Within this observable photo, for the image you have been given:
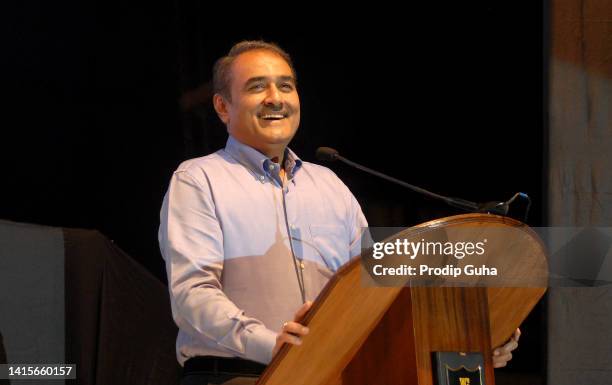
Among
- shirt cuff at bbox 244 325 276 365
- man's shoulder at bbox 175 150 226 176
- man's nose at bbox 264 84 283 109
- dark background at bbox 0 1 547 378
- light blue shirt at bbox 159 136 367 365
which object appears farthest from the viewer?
dark background at bbox 0 1 547 378

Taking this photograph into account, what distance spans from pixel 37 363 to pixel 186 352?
526 mm

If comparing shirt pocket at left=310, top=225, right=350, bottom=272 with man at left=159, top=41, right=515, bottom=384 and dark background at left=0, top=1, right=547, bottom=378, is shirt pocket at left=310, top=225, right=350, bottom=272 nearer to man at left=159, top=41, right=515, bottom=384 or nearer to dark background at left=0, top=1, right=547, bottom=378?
man at left=159, top=41, right=515, bottom=384

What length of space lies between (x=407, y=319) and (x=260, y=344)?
10.6 inches

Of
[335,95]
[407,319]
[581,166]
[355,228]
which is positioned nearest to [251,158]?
[355,228]

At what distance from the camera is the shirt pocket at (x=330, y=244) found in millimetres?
1780

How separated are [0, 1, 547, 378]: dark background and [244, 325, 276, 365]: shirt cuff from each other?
1.02 meters

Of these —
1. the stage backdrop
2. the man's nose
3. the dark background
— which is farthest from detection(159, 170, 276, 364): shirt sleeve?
the stage backdrop

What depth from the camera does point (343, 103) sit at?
2.60 metres

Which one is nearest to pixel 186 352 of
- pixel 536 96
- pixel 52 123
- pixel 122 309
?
pixel 122 309

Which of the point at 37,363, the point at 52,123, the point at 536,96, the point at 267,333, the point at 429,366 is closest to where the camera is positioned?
the point at 429,366

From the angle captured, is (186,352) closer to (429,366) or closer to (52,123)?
(429,366)

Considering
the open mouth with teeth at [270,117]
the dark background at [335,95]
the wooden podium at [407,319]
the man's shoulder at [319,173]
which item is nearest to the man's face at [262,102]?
the open mouth with teeth at [270,117]

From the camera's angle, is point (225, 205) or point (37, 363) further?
point (37, 363)

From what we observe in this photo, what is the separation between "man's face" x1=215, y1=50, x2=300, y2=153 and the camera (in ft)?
6.02
